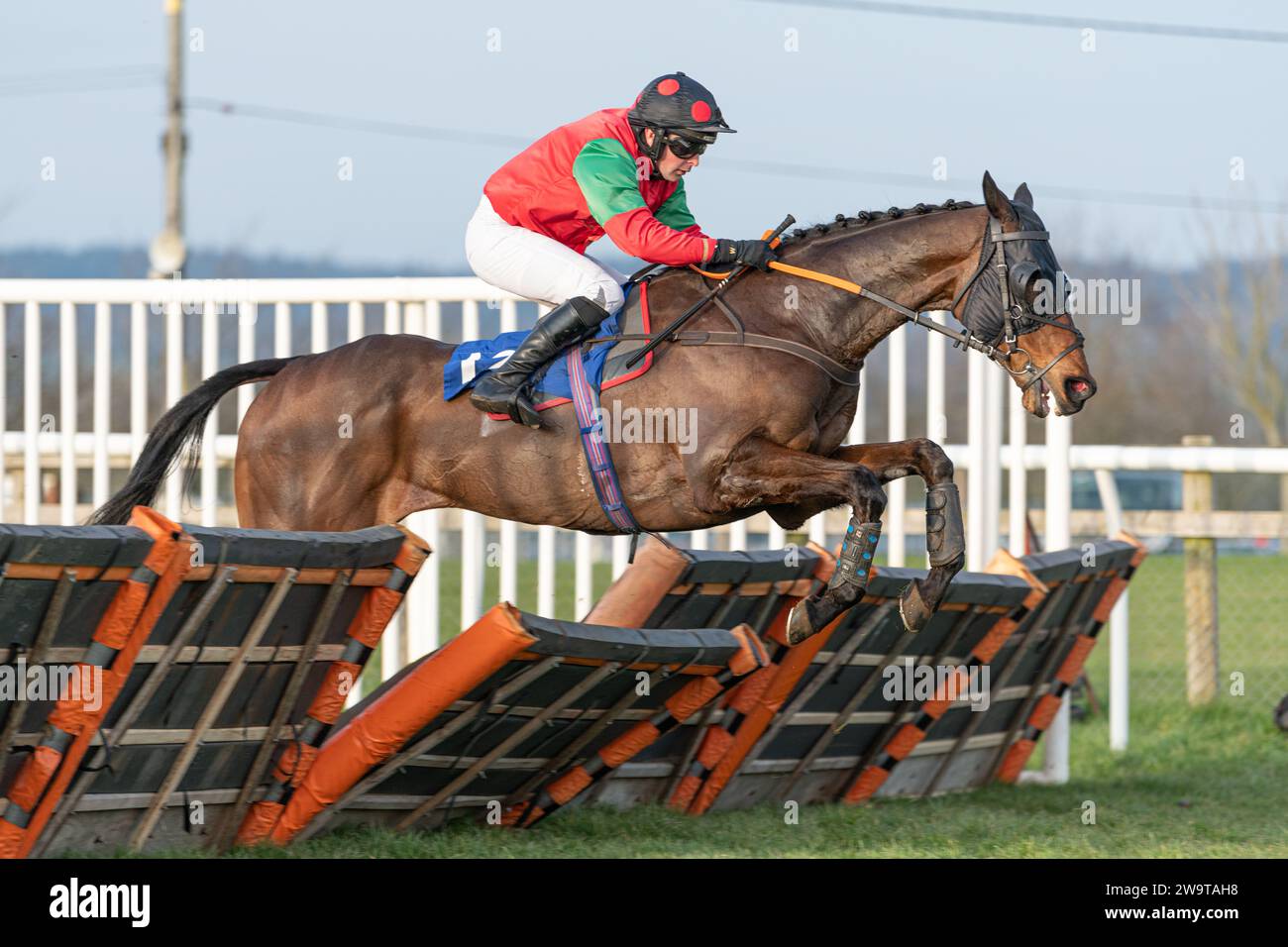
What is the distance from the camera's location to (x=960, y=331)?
4797 mm

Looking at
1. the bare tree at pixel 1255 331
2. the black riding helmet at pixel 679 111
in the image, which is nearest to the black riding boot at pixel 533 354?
the black riding helmet at pixel 679 111

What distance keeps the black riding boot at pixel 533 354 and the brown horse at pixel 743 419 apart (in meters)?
0.13

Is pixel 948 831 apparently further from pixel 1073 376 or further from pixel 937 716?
pixel 1073 376

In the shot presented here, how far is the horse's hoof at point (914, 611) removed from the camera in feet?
15.5

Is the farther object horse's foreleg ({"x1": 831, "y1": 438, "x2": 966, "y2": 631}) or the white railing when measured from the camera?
the white railing

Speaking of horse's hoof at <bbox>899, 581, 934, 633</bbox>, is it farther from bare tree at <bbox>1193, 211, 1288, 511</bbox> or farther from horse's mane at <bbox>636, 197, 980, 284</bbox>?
bare tree at <bbox>1193, 211, 1288, 511</bbox>

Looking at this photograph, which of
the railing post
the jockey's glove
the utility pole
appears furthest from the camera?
the utility pole

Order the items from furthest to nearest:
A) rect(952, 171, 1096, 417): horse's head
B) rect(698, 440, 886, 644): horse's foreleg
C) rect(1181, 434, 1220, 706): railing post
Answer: rect(1181, 434, 1220, 706): railing post → rect(952, 171, 1096, 417): horse's head → rect(698, 440, 886, 644): horse's foreleg

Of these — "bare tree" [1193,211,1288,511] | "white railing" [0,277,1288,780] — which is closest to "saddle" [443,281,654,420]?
"white railing" [0,277,1288,780]

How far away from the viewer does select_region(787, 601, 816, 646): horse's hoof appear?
4832 mm

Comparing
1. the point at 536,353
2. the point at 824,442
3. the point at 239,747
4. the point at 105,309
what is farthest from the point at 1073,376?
the point at 105,309

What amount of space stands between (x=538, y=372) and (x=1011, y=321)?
1.35 metres
